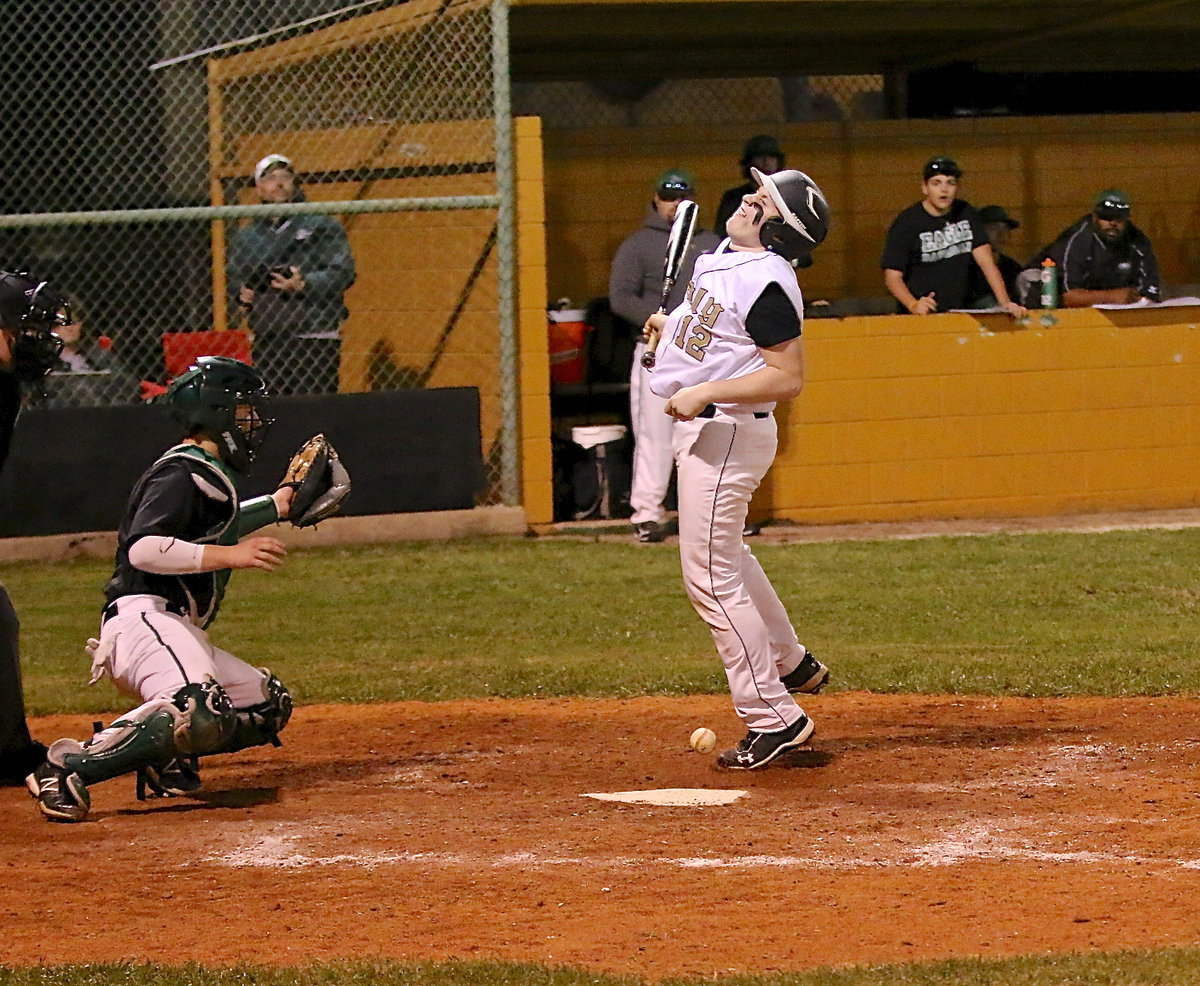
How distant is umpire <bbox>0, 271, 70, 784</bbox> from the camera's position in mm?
6008

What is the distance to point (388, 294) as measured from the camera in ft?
43.6

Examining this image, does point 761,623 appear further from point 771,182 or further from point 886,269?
point 886,269

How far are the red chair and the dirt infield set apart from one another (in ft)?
15.3

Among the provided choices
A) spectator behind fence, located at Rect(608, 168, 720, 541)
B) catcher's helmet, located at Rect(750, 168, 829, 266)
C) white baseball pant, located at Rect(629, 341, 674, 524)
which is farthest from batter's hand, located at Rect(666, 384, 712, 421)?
white baseball pant, located at Rect(629, 341, 674, 524)

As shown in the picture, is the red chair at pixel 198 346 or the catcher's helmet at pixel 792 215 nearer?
the catcher's helmet at pixel 792 215

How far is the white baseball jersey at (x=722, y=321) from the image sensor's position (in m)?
6.10

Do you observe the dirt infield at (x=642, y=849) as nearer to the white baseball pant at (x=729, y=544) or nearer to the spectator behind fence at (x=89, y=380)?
the white baseball pant at (x=729, y=544)

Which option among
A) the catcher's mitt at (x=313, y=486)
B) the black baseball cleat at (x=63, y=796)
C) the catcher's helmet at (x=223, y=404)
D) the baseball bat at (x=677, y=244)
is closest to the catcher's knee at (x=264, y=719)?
the black baseball cleat at (x=63, y=796)

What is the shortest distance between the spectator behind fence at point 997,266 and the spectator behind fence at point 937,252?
A: 0.77 ft

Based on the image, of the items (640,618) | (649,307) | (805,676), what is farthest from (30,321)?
(649,307)

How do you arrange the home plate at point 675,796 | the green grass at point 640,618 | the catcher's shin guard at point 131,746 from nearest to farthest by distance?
the catcher's shin guard at point 131,746 < the home plate at point 675,796 < the green grass at point 640,618

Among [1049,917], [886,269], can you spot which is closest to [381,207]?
[886,269]

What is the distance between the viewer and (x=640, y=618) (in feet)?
31.4

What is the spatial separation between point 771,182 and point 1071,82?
1231 cm
